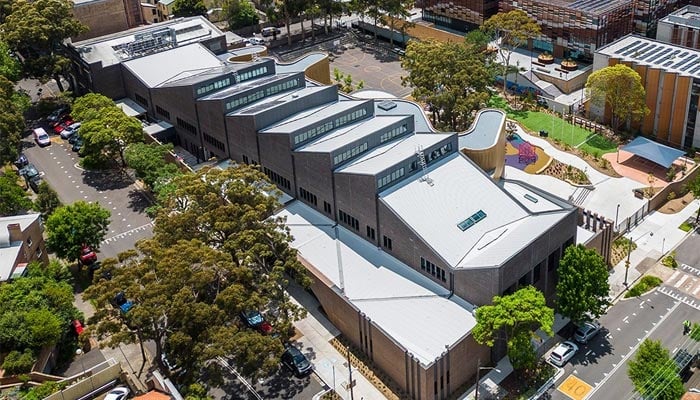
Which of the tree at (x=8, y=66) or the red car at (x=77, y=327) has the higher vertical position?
the tree at (x=8, y=66)

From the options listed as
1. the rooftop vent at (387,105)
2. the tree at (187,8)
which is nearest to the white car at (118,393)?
the rooftop vent at (387,105)

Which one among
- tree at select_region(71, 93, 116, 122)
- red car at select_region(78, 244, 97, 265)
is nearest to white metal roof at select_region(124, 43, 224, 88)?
tree at select_region(71, 93, 116, 122)

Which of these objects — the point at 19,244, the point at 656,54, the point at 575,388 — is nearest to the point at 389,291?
the point at 575,388

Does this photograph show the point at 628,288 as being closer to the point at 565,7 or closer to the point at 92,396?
the point at 92,396

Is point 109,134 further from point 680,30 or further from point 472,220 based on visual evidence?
point 680,30

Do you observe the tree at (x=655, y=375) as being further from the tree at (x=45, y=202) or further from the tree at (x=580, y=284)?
the tree at (x=45, y=202)

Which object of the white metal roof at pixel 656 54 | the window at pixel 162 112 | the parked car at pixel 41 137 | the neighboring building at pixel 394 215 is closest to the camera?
the neighboring building at pixel 394 215

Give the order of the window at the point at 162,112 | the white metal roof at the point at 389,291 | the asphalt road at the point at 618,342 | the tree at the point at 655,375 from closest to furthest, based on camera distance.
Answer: the tree at the point at 655,375 < the asphalt road at the point at 618,342 < the white metal roof at the point at 389,291 < the window at the point at 162,112
